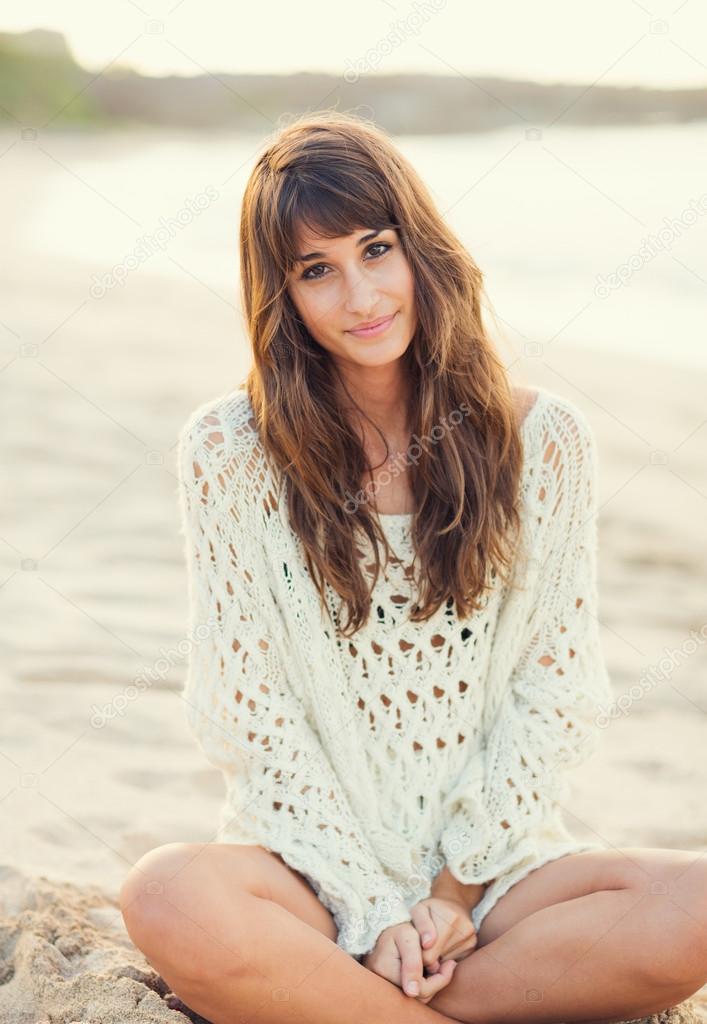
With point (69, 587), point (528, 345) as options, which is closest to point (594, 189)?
point (528, 345)

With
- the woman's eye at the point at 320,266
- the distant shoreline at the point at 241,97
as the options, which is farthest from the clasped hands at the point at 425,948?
the distant shoreline at the point at 241,97

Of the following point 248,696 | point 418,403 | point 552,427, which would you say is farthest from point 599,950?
point 418,403

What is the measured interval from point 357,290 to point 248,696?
84 cm

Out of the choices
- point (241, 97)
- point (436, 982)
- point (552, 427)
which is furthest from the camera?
point (241, 97)

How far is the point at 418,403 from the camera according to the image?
2.65m

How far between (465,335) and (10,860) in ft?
5.55

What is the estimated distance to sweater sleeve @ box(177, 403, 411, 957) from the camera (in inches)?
95.5

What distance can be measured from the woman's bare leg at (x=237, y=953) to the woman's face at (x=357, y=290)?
102 cm

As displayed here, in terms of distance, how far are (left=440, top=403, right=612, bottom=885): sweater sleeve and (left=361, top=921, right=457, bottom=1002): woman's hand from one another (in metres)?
0.22

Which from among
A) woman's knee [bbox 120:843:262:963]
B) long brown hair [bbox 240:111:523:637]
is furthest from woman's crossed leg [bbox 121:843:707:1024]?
long brown hair [bbox 240:111:523:637]

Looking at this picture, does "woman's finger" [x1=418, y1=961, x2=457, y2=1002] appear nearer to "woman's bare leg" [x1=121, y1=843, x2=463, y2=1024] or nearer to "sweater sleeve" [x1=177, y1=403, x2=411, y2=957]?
"woman's bare leg" [x1=121, y1=843, x2=463, y2=1024]

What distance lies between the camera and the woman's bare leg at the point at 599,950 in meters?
2.13

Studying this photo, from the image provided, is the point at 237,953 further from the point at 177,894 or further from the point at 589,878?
the point at 589,878

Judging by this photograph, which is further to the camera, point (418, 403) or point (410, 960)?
point (418, 403)
